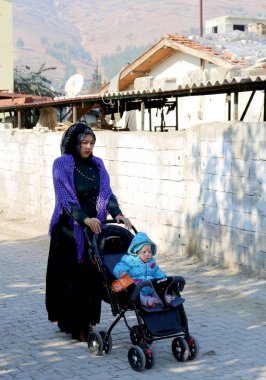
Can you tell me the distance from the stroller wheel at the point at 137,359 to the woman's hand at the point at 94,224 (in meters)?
1.04

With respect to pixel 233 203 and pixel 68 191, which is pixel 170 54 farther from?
pixel 68 191

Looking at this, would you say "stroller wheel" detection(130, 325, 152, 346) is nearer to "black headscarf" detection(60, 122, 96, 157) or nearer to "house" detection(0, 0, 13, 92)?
"black headscarf" detection(60, 122, 96, 157)

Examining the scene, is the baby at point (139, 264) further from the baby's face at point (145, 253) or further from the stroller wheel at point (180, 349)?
the stroller wheel at point (180, 349)

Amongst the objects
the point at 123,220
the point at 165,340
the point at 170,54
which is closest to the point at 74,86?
the point at 170,54

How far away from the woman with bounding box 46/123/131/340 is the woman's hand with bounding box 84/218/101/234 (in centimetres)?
20

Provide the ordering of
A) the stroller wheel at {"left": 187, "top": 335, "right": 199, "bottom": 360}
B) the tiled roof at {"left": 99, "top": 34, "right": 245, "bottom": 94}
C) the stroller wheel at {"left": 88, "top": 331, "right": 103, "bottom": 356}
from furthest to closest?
the tiled roof at {"left": 99, "top": 34, "right": 245, "bottom": 94}
the stroller wheel at {"left": 88, "top": 331, "right": 103, "bottom": 356}
the stroller wheel at {"left": 187, "top": 335, "right": 199, "bottom": 360}

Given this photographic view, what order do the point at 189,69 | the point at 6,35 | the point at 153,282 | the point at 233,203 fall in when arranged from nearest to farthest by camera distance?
the point at 153,282
the point at 233,203
the point at 189,69
the point at 6,35

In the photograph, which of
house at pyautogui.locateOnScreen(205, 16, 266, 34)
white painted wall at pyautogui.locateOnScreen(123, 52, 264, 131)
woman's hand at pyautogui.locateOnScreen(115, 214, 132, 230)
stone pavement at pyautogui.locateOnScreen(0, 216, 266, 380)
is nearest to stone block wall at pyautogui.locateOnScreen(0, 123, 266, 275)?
stone pavement at pyautogui.locateOnScreen(0, 216, 266, 380)

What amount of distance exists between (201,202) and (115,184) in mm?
2640

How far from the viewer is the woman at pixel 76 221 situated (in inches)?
237

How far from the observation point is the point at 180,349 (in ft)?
18.1

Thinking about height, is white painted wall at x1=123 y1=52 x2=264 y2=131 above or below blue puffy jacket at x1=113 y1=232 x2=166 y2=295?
above

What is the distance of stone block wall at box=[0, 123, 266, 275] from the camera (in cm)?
862

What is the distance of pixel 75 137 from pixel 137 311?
5.59ft
